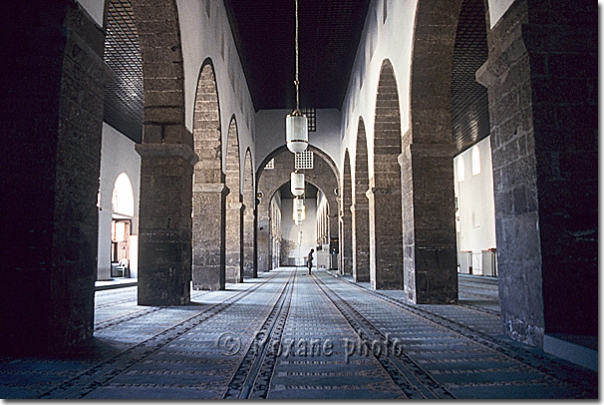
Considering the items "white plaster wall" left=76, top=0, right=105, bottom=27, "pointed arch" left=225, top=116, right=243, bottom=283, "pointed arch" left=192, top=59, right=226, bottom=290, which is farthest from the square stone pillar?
"pointed arch" left=225, top=116, right=243, bottom=283

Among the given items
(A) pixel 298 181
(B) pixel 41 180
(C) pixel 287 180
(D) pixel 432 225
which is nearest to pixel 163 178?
(B) pixel 41 180

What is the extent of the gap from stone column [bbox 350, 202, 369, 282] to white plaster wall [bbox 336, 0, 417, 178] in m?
1.46

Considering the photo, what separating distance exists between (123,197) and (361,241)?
1131 centimetres

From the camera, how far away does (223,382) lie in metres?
3.15

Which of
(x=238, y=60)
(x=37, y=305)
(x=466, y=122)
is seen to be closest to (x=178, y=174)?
(x=37, y=305)

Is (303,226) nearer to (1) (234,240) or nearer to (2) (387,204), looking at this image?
(1) (234,240)

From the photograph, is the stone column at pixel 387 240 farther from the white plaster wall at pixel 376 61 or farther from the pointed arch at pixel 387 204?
the white plaster wall at pixel 376 61

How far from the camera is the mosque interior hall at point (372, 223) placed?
345 centimetres

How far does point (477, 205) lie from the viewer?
79.4 ft

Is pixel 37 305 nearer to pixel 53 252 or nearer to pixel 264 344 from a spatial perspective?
pixel 53 252

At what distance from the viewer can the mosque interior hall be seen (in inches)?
136

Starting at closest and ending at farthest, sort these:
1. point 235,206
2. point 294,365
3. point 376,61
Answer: point 294,365 < point 376,61 < point 235,206

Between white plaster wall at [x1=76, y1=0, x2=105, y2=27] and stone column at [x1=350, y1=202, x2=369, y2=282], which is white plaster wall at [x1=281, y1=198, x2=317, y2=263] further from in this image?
white plaster wall at [x1=76, y1=0, x2=105, y2=27]

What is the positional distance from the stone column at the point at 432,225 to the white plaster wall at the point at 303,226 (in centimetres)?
3883
